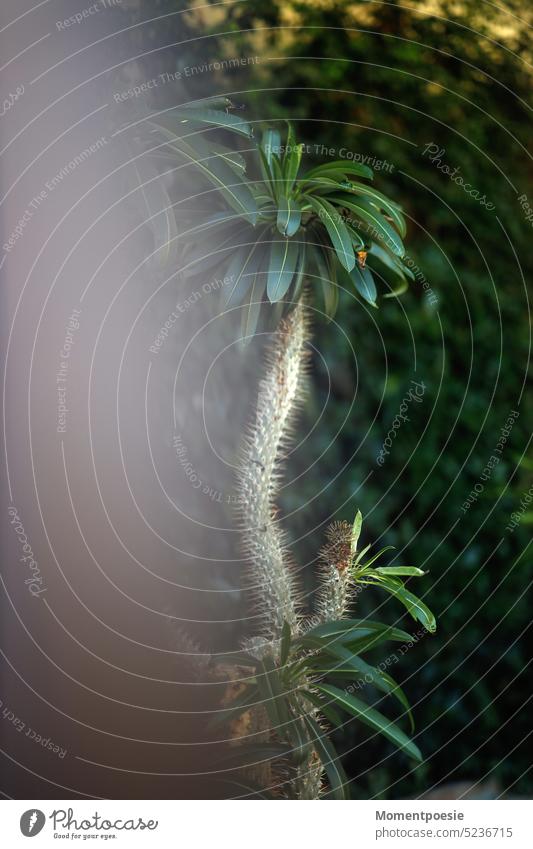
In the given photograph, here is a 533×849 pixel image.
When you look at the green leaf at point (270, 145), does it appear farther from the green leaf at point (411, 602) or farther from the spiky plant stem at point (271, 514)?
the green leaf at point (411, 602)

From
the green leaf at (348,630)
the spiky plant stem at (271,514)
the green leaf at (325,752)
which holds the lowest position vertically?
the green leaf at (325,752)

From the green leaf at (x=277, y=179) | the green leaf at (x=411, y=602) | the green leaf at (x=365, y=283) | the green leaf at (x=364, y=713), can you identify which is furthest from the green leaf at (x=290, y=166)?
the green leaf at (x=364, y=713)

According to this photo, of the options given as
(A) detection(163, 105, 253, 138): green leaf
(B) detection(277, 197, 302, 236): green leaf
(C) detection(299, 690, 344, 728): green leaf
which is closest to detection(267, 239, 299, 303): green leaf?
(B) detection(277, 197, 302, 236): green leaf

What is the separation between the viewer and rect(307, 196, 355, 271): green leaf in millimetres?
902

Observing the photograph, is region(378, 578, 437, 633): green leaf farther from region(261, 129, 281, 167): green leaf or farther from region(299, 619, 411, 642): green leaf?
region(261, 129, 281, 167): green leaf

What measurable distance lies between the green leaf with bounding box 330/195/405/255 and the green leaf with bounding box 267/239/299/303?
0.07 metres

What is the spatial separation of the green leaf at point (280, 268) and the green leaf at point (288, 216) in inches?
1.1

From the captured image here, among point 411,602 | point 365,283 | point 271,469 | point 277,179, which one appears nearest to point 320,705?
point 411,602

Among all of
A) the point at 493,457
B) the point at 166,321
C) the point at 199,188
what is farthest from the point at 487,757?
the point at 199,188

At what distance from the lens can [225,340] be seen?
1.20 m

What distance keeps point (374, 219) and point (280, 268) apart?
0.12 metres

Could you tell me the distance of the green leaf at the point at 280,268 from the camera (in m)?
0.94

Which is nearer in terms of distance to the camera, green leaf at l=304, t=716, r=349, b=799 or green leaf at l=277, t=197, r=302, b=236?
green leaf at l=277, t=197, r=302, b=236

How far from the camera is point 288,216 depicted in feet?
2.97
